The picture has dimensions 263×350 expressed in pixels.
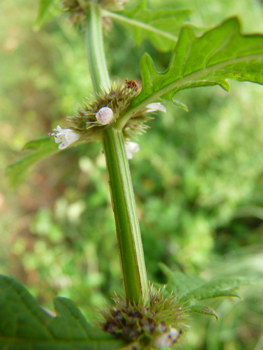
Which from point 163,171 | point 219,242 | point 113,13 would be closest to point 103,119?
point 113,13

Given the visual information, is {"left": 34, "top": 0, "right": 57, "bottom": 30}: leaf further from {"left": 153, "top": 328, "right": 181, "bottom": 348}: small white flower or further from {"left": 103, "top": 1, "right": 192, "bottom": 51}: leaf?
{"left": 153, "top": 328, "right": 181, "bottom": 348}: small white flower

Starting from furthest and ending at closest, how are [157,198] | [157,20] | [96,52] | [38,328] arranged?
[157,198], [157,20], [96,52], [38,328]

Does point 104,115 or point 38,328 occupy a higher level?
point 104,115

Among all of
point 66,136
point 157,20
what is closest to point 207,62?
point 66,136

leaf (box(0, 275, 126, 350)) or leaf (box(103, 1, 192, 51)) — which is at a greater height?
Result: leaf (box(103, 1, 192, 51))

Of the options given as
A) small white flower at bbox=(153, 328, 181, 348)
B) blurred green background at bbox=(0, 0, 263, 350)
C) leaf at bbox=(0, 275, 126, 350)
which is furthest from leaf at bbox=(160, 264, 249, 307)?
blurred green background at bbox=(0, 0, 263, 350)

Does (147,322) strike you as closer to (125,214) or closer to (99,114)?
(125,214)

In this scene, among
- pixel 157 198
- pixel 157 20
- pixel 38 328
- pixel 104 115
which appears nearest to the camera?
pixel 38 328

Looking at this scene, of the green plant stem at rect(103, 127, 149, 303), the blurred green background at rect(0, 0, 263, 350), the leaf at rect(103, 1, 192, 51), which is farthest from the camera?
the blurred green background at rect(0, 0, 263, 350)
